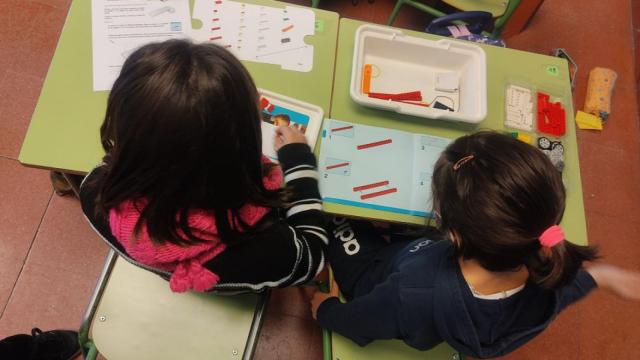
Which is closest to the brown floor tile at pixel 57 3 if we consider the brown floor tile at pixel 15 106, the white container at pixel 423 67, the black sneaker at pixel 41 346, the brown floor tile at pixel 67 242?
the brown floor tile at pixel 15 106

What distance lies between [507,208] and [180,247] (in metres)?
0.53

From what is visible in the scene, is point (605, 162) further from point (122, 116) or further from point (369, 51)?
point (122, 116)

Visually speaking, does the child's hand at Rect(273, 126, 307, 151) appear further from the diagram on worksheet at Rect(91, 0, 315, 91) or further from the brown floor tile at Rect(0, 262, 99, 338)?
the brown floor tile at Rect(0, 262, 99, 338)

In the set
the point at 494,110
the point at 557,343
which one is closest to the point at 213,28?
the point at 494,110

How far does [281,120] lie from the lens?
3.50 ft

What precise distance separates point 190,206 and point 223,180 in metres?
0.07

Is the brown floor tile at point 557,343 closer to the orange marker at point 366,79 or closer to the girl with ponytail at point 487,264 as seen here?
the girl with ponytail at point 487,264

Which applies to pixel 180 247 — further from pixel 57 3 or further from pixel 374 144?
pixel 57 3

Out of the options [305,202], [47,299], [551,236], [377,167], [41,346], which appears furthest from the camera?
[47,299]

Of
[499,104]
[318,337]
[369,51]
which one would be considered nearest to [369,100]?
[369,51]

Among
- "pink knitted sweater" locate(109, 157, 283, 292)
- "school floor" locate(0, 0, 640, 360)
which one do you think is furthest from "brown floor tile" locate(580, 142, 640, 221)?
"pink knitted sweater" locate(109, 157, 283, 292)

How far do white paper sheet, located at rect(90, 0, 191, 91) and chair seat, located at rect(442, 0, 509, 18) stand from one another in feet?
3.70

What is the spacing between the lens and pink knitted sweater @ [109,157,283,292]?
26.2 inches

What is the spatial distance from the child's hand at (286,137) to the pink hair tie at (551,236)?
0.55 meters
